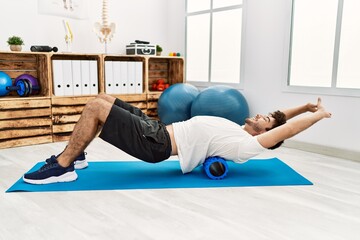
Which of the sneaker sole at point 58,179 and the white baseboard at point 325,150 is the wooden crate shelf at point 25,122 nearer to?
the sneaker sole at point 58,179

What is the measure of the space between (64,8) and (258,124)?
2.80 metres

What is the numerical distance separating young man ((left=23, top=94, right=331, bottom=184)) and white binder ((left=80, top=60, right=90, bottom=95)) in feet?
5.46

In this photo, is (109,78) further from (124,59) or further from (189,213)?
(189,213)

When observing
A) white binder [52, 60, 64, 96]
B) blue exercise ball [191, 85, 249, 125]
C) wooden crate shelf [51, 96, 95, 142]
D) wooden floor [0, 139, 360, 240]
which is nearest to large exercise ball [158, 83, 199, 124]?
blue exercise ball [191, 85, 249, 125]

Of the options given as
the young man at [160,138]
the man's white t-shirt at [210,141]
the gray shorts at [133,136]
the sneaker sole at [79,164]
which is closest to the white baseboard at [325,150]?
the young man at [160,138]

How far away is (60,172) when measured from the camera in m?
2.33

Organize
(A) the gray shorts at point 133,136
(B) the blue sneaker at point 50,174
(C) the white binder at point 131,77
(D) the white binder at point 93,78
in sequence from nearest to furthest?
(A) the gray shorts at point 133,136 < (B) the blue sneaker at point 50,174 < (D) the white binder at point 93,78 < (C) the white binder at point 131,77

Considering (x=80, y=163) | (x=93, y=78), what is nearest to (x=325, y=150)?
(x=80, y=163)

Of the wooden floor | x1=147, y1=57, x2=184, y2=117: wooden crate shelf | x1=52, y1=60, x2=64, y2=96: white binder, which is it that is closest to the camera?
the wooden floor

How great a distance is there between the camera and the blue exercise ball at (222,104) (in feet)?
12.3

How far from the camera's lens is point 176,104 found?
159 inches

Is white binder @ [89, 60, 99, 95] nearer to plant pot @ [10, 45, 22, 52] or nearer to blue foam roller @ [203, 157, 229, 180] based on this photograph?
plant pot @ [10, 45, 22, 52]

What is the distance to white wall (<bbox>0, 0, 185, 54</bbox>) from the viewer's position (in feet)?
12.2

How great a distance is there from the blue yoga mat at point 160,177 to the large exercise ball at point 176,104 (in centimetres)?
117
